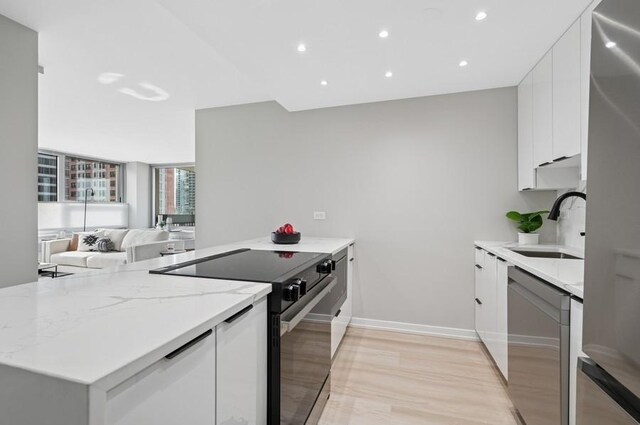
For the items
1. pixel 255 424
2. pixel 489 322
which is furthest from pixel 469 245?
pixel 255 424

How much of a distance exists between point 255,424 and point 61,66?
3.37 metres

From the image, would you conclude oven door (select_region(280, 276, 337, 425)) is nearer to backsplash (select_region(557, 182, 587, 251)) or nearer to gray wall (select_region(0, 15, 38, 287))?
backsplash (select_region(557, 182, 587, 251))

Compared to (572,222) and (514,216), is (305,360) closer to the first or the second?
(514,216)

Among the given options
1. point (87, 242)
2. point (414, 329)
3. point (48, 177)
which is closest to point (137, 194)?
point (48, 177)

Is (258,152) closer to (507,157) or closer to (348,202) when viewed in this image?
(348,202)

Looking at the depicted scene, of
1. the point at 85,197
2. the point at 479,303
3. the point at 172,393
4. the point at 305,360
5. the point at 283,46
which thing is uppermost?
the point at 283,46

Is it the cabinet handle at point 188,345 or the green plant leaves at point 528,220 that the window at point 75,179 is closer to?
the cabinet handle at point 188,345

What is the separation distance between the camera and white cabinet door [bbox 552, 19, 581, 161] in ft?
5.65

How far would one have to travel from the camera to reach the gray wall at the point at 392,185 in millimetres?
2795

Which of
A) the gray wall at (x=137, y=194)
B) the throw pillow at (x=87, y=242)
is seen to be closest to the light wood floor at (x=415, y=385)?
the throw pillow at (x=87, y=242)

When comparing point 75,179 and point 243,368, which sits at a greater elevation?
point 75,179

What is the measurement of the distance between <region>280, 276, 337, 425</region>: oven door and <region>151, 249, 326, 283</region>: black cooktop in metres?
0.18

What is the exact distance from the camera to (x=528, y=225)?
8.34ft

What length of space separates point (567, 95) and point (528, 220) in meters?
1.12
